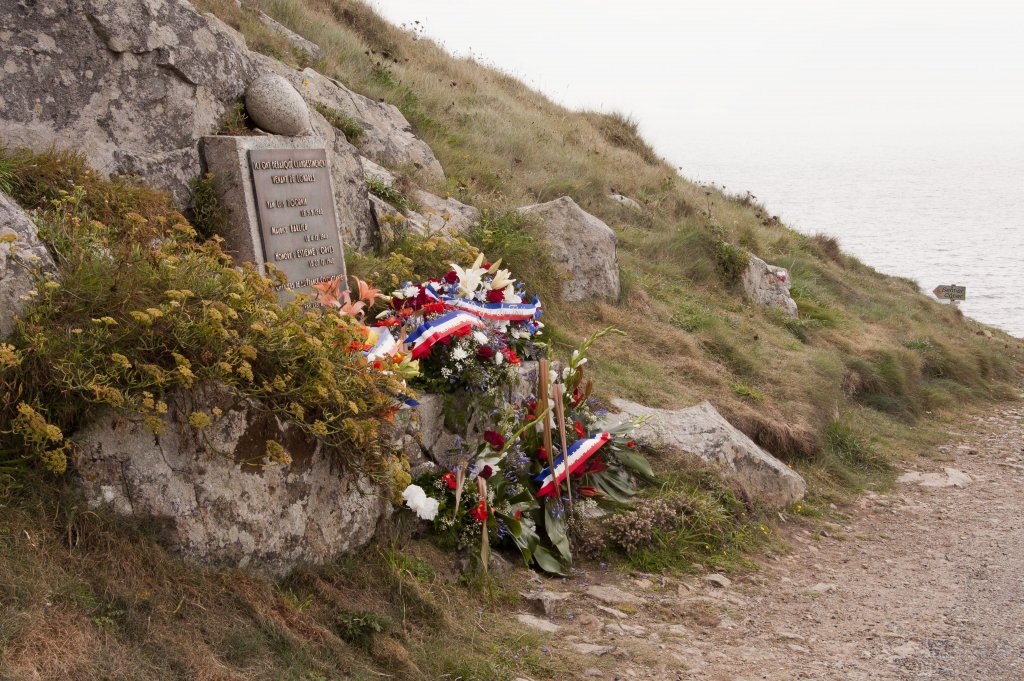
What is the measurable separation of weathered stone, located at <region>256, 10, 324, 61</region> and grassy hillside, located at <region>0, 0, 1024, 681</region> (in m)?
0.36

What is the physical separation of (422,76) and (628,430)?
11.3 metres

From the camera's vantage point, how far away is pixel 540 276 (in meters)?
9.52

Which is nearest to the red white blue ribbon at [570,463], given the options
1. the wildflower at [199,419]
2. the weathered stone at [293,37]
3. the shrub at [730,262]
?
A: the wildflower at [199,419]

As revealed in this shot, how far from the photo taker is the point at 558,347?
27.5 ft

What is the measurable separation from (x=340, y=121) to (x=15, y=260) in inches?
239

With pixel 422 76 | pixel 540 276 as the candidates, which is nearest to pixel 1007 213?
pixel 422 76

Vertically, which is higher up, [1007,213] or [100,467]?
[1007,213]

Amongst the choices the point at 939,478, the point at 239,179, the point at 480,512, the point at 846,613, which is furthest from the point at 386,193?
the point at 939,478

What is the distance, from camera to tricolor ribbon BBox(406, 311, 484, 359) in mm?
5676

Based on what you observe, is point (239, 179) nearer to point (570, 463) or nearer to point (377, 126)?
point (570, 463)

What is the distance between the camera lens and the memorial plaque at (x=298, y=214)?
6.62 m

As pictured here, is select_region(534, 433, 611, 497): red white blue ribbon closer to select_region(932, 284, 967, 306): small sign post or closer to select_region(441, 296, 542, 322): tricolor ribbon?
select_region(441, 296, 542, 322): tricolor ribbon

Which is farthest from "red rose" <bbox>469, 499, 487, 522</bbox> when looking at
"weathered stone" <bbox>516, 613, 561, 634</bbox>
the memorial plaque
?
the memorial plaque

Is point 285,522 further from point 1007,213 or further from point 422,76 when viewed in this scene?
point 1007,213
